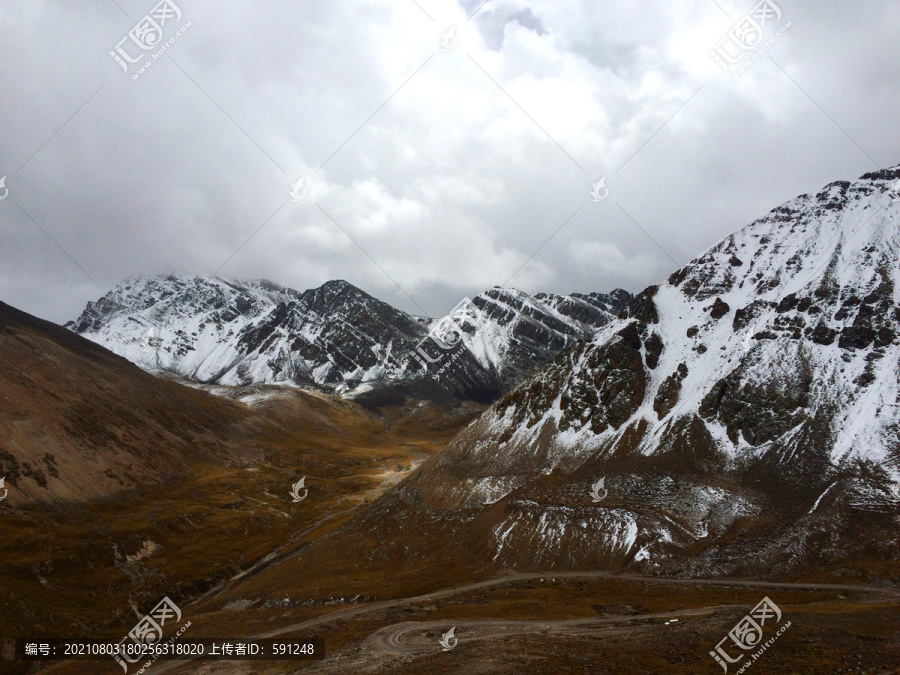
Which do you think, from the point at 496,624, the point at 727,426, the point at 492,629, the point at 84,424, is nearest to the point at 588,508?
the point at 496,624

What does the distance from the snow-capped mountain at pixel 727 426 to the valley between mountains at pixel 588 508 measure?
0.40m

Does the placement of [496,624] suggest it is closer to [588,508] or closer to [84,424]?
[588,508]

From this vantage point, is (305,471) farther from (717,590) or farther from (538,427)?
(717,590)

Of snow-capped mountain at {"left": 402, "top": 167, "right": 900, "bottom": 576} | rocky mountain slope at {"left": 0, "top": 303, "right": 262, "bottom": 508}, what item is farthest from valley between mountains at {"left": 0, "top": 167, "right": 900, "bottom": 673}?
rocky mountain slope at {"left": 0, "top": 303, "right": 262, "bottom": 508}

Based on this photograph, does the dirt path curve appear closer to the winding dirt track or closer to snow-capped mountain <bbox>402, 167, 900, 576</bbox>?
the winding dirt track

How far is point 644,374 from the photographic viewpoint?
99.8 m

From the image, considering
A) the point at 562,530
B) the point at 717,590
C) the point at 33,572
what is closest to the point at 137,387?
the point at 33,572

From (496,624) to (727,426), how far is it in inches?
2268

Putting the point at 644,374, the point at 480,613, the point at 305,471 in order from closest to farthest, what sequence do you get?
the point at 480,613
the point at 644,374
the point at 305,471

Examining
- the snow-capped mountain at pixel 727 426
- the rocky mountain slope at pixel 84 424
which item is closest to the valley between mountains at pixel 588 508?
the snow-capped mountain at pixel 727 426

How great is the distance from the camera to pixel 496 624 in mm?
46281

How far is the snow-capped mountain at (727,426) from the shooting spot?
60.7 meters

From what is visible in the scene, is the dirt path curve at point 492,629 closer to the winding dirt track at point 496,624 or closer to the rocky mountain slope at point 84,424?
the winding dirt track at point 496,624

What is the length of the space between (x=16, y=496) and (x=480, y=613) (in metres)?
84.7
